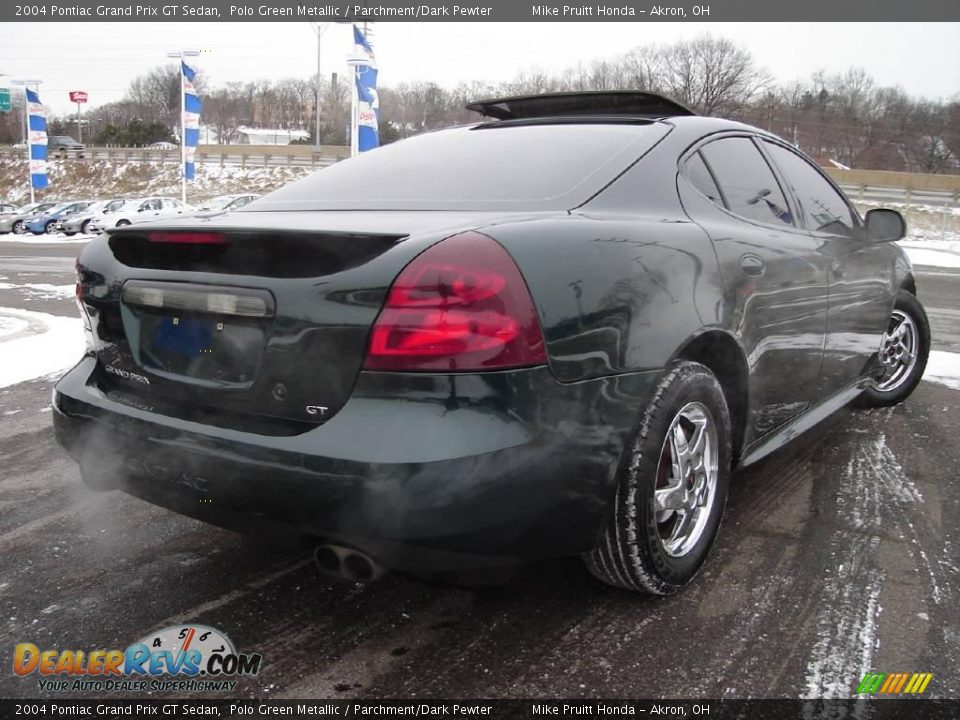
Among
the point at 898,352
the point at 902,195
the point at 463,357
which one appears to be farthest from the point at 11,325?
the point at 902,195

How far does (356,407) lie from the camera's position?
179 cm

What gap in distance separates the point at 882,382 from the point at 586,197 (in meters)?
3.34

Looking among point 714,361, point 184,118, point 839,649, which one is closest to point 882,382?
point 714,361

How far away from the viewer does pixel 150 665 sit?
2055mm

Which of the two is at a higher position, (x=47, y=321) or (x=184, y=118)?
(x=184, y=118)

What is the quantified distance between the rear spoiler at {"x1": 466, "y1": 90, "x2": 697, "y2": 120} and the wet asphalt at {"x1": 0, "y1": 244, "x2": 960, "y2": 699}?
169cm

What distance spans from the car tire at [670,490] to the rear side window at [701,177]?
705 millimetres

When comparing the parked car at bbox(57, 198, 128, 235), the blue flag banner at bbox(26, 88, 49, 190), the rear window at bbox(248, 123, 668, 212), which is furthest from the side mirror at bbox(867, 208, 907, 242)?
the blue flag banner at bbox(26, 88, 49, 190)

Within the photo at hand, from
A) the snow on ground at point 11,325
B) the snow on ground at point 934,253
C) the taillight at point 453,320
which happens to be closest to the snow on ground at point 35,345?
the snow on ground at point 11,325

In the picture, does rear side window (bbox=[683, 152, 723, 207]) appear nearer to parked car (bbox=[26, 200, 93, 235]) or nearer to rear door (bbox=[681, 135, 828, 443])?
rear door (bbox=[681, 135, 828, 443])

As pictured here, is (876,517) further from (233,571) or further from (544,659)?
(233,571)

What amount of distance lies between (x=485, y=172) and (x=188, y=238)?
1036 millimetres

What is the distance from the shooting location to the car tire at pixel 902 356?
4562 mm

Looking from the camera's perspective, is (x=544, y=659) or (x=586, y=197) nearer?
(x=544, y=659)
